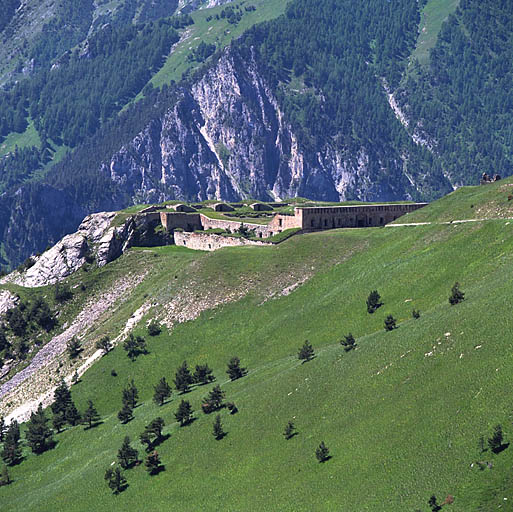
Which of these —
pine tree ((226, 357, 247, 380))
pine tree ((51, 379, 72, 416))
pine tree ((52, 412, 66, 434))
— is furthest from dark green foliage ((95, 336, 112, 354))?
pine tree ((226, 357, 247, 380))

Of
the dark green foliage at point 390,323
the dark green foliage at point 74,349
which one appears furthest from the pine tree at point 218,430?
the dark green foliage at point 74,349

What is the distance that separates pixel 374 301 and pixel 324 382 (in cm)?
2413

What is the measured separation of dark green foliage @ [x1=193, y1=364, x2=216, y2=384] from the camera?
112 meters

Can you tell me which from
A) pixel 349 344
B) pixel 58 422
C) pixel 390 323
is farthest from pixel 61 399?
pixel 390 323

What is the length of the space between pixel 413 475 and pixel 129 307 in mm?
88200

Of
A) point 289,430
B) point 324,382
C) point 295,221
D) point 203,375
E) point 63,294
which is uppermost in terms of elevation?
point 63,294

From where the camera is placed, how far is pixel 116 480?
88.9 metres

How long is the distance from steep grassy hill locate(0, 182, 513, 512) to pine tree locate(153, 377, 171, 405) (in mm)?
1301

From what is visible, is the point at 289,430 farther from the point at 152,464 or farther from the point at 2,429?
the point at 2,429

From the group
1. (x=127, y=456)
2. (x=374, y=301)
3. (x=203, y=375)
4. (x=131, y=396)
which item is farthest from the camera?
(x=131, y=396)

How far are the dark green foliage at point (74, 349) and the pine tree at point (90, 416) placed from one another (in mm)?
21933

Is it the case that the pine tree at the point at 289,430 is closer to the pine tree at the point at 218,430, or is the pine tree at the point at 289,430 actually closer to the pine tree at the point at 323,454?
the pine tree at the point at 323,454

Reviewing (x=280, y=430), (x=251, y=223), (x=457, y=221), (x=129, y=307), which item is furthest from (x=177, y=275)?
(x=280, y=430)

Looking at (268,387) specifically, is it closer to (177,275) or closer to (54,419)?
(54,419)
